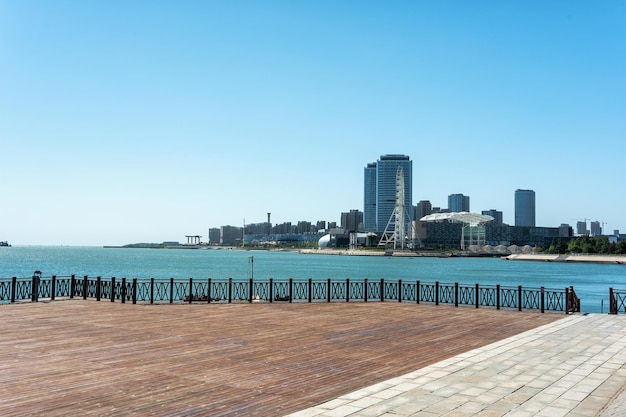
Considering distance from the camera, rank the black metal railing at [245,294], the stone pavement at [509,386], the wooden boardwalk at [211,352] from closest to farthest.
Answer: the stone pavement at [509,386]
the wooden boardwalk at [211,352]
the black metal railing at [245,294]

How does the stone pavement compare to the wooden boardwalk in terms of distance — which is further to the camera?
the wooden boardwalk

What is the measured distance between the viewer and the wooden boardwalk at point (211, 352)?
1005 centimetres

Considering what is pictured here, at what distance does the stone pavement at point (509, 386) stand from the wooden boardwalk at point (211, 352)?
78 cm

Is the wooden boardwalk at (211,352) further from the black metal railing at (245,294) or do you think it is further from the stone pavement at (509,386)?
the black metal railing at (245,294)

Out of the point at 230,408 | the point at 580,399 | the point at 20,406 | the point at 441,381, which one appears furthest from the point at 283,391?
the point at 580,399

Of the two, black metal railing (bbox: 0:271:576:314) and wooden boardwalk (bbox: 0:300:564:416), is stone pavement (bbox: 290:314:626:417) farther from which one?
black metal railing (bbox: 0:271:576:314)

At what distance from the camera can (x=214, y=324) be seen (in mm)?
19906

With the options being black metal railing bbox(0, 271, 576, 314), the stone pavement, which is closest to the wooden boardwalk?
the stone pavement

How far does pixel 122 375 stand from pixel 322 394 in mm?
4468

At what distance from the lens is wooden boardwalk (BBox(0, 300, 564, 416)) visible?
396 inches

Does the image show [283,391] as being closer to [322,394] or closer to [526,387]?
[322,394]

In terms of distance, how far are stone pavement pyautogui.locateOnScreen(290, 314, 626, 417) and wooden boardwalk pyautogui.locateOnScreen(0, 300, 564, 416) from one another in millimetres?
775

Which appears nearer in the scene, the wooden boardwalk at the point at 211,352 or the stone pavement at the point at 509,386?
the stone pavement at the point at 509,386

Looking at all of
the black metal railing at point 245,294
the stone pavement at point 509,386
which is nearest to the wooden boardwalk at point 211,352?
the stone pavement at point 509,386
